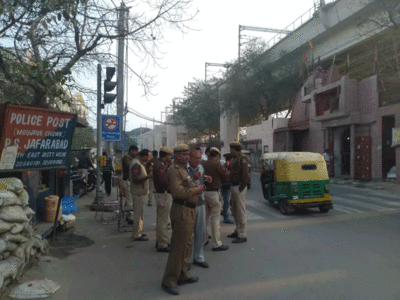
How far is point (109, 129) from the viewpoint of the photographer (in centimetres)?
1148

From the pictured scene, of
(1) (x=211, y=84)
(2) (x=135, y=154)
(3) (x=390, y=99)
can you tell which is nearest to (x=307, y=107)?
(3) (x=390, y=99)

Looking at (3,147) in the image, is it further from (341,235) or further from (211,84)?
(211,84)

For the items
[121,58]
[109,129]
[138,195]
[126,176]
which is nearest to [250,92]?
[121,58]

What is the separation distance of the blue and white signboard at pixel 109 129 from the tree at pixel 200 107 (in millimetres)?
28653

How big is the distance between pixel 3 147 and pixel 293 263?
4601 mm

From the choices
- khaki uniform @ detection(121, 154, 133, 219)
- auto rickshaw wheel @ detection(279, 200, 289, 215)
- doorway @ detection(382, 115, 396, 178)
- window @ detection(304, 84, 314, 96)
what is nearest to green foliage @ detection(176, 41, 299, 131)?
window @ detection(304, 84, 314, 96)

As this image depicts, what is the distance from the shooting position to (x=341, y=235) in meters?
6.92

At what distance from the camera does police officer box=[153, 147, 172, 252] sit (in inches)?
242

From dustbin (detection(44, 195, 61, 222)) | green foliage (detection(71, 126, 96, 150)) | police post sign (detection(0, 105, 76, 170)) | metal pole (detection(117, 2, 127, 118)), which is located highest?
metal pole (detection(117, 2, 127, 118))

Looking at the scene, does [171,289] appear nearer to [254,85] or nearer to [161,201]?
[161,201]

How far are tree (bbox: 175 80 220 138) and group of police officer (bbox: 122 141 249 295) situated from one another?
3200 centimetres

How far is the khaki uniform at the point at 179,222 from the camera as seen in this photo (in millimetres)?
4301

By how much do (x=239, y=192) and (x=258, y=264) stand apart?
167 centimetres

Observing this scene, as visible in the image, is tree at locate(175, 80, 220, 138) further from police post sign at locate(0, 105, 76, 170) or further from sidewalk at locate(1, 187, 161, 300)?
police post sign at locate(0, 105, 76, 170)
